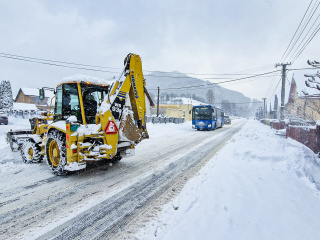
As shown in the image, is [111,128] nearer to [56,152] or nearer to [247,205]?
[56,152]

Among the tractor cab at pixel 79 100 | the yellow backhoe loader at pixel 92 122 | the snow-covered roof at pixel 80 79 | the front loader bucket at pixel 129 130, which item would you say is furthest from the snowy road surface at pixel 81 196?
the snow-covered roof at pixel 80 79

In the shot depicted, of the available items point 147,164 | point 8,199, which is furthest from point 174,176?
point 8,199

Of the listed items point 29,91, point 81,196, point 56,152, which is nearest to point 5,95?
point 29,91

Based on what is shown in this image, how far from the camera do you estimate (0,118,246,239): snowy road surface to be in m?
2.49

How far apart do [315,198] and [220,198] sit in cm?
194

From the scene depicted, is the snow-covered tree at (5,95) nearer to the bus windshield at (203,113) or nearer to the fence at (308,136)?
the bus windshield at (203,113)

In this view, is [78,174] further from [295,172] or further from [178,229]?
[295,172]

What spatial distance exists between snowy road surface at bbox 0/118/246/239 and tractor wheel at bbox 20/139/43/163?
206 mm

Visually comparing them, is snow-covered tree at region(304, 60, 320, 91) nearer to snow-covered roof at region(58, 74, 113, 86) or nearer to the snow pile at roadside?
the snow pile at roadside

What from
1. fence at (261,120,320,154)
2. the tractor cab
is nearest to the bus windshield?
fence at (261,120,320,154)

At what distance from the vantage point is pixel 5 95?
4747cm

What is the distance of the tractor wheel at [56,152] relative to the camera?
4.30 meters

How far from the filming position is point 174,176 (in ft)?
15.3

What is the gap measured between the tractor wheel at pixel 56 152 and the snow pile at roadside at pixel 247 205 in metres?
2.85
